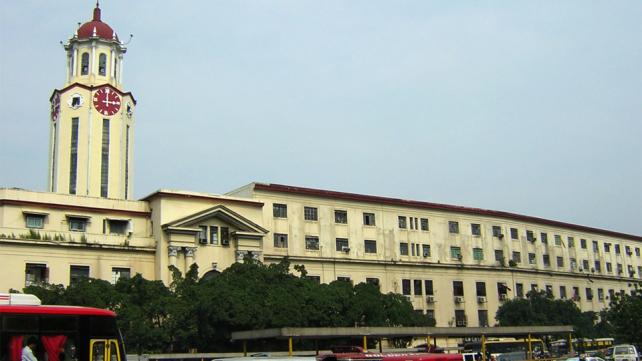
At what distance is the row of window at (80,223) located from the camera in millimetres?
45062

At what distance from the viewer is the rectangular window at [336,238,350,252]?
57.6 metres

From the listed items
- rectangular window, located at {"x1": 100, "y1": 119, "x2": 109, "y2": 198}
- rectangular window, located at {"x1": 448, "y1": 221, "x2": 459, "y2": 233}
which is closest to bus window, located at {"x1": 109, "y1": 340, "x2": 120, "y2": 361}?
rectangular window, located at {"x1": 100, "y1": 119, "x2": 109, "y2": 198}

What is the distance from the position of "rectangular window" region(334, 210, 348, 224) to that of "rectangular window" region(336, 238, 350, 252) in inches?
57.5

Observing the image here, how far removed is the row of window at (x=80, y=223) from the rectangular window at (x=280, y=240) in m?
11.0

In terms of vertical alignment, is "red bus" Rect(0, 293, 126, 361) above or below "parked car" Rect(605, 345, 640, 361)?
above

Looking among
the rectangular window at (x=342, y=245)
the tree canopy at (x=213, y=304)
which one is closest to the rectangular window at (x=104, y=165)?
the rectangular window at (x=342, y=245)

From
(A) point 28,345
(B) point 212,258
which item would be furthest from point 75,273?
(A) point 28,345

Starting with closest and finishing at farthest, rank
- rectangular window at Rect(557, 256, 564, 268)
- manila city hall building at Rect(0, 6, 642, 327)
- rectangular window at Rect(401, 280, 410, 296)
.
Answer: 1. manila city hall building at Rect(0, 6, 642, 327)
2. rectangular window at Rect(401, 280, 410, 296)
3. rectangular window at Rect(557, 256, 564, 268)

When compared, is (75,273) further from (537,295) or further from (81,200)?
(537,295)

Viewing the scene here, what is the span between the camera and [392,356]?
90.1 feet

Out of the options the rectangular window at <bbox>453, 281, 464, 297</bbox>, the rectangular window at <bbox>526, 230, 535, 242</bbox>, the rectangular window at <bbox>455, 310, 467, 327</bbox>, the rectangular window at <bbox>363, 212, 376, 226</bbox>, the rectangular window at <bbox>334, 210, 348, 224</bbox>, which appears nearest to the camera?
the rectangular window at <bbox>334, 210, 348, 224</bbox>

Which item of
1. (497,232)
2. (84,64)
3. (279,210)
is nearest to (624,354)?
(497,232)

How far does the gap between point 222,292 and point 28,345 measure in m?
22.3

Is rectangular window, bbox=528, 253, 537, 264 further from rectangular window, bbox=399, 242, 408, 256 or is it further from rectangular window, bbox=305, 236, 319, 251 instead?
rectangular window, bbox=305, 236, 319, 251
